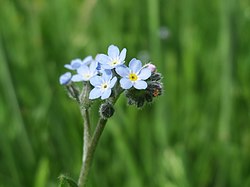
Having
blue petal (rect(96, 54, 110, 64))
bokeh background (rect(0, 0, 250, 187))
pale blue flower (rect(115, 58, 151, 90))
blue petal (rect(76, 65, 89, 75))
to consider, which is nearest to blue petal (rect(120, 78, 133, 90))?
→ pale blue flower (rect(115, 58, 151, 90))

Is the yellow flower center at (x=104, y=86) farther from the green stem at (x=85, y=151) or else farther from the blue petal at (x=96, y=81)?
the green stem at (x=85, y=151)

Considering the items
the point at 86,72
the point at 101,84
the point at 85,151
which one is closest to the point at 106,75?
the point at 101,84

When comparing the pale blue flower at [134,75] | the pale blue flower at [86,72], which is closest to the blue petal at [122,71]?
the pale blue flower at [134,75]

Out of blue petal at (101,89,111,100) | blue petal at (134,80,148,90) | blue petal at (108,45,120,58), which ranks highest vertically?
blue petal at (108,45,120,58)

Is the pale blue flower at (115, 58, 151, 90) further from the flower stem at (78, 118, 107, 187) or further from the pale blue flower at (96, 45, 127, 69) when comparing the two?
the flower stem at (78, 118, 107, 187)

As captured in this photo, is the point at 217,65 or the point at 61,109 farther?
the point at 217,65

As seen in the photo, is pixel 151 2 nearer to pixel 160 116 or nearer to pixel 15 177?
pixel 160 116

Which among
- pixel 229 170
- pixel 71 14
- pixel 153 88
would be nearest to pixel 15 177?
pixel 229 170
